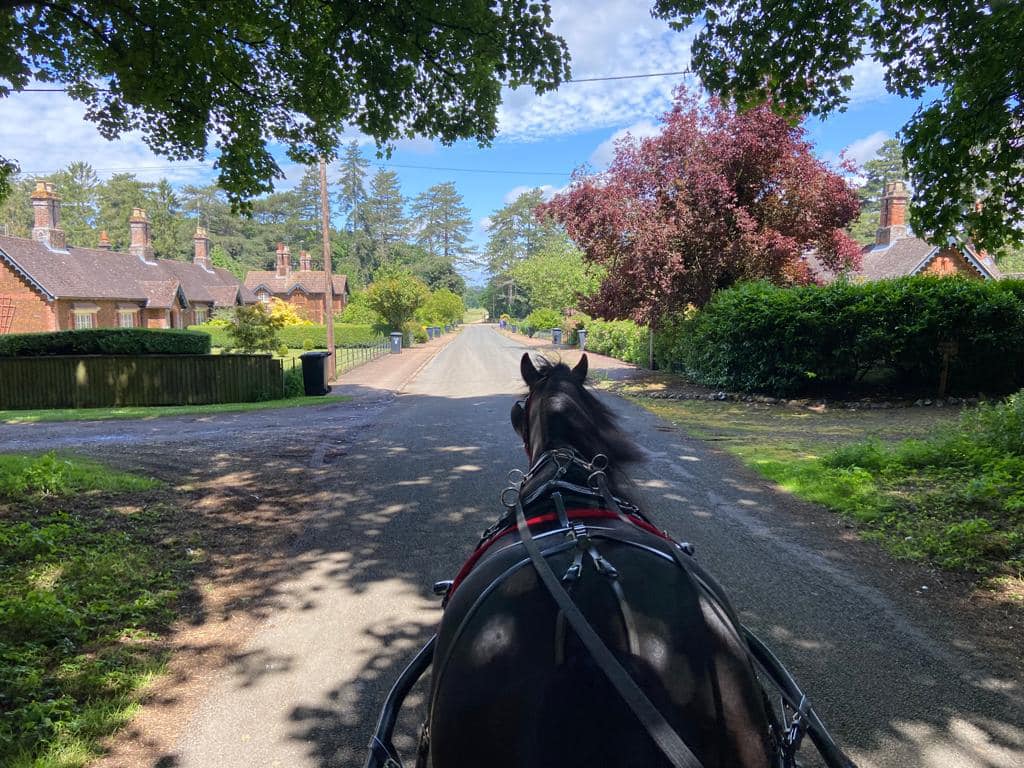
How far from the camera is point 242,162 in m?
8.38

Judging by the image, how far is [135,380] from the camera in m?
17.8

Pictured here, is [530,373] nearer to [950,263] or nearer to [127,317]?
[950,263]

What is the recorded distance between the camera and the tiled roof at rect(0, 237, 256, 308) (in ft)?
111

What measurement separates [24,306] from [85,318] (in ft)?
9.75

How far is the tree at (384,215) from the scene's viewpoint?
8931cm

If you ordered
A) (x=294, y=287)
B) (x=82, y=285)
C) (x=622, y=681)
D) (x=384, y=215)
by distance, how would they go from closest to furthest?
(x=622, y=681), (x=82, y=285), (x=294, y=287), (x=384, y=215)

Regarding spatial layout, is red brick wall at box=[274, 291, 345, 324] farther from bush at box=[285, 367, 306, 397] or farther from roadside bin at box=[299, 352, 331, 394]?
roadside bin at box=[299, 352, 331, 394]

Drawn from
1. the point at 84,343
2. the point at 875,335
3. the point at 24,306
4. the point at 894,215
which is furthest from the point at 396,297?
the point at 875,335

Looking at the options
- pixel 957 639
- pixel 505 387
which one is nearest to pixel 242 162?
pixel 957 639

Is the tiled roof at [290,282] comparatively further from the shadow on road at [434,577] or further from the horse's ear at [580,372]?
the horse's ear at [580,372]

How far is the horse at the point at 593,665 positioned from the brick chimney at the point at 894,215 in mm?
36435

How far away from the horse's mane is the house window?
41.0 m

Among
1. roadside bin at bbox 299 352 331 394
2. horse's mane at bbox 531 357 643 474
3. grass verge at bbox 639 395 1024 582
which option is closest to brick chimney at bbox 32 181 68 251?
roadside bin at bbox 299 352 331 394

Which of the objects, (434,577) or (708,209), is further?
(708,209)
